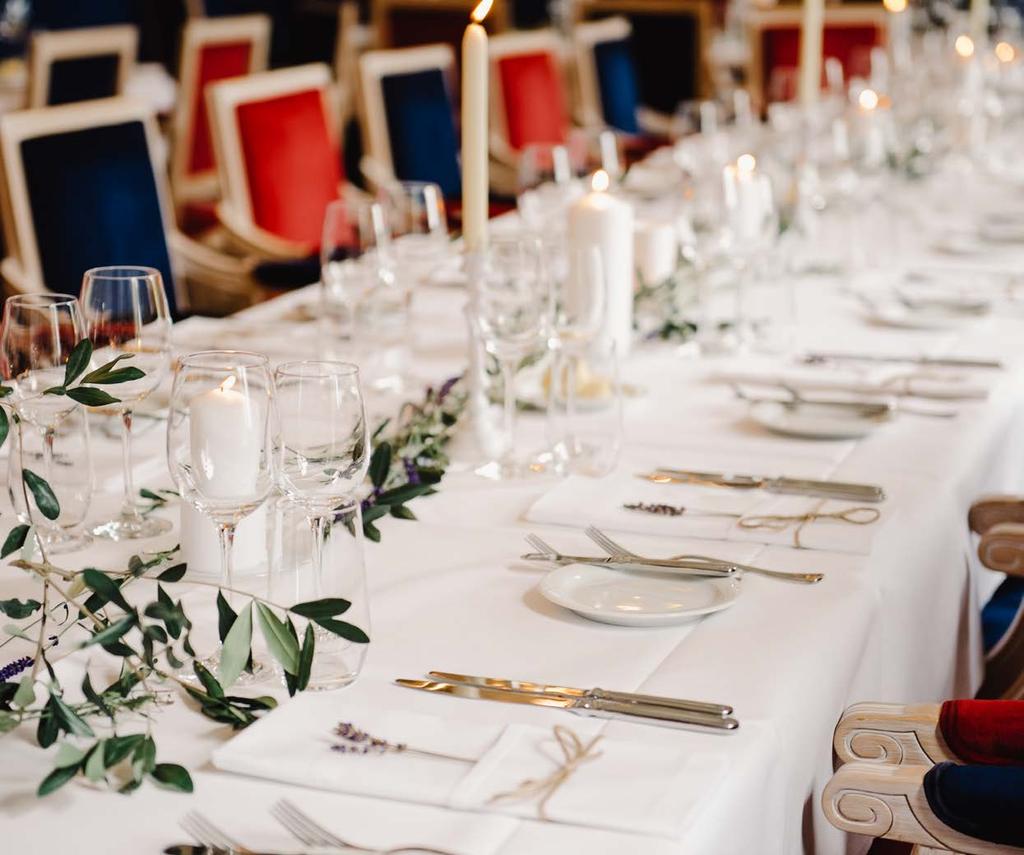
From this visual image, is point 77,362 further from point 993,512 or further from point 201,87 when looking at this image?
point 201,87

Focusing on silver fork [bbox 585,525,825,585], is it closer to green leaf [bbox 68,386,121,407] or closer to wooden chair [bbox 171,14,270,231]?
green leaf [bbox 68,386,121,407]

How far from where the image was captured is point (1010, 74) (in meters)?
5.18

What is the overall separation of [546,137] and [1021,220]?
6.96ft

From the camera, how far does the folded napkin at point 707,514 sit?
1561 mm

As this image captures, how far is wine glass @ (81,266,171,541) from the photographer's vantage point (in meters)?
1.59

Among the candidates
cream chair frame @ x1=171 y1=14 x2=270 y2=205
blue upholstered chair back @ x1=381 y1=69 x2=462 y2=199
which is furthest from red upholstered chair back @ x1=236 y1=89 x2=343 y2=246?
cream chair frame @ x1=171 y1=14 x2=270 y2=205

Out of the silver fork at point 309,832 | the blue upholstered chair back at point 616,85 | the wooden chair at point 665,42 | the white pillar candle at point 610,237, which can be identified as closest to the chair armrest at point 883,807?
the silver fork at point 309,832

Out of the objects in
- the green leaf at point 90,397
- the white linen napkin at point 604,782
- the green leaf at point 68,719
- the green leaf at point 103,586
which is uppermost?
the green leaf at point 90,397

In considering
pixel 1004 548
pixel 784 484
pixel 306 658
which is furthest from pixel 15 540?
pixel 1004 548

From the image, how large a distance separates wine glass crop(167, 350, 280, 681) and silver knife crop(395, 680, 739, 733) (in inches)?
7.1

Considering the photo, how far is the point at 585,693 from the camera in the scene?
118cm

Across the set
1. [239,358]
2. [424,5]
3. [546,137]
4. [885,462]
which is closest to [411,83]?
[546,137]

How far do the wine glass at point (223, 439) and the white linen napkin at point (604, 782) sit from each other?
0.85 feet

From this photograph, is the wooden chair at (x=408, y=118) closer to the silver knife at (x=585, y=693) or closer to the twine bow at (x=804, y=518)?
the twine bow at (x=804, y=518)
